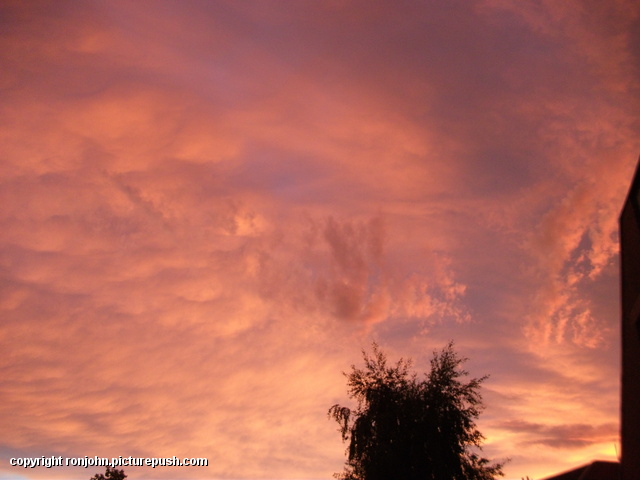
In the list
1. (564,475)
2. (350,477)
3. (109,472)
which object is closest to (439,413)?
(350,477)

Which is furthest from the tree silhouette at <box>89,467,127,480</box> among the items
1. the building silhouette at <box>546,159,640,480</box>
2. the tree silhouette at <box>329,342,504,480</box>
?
the building silhouette at <box>546,159,640,480</box>

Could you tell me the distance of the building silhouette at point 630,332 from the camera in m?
17.1

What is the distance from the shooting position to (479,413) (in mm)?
30203

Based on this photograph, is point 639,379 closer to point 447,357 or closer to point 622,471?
point 622,471

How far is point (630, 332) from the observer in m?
17.8

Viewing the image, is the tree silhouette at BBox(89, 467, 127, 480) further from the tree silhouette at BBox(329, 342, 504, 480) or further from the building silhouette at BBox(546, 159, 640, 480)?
the building silhouette at BBox(546, 159, 640, 480)

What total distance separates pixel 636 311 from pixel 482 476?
17161 millimetres

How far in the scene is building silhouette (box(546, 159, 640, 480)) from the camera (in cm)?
1708

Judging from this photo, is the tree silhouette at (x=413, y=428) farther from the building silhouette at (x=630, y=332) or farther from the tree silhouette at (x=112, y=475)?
the tree silhouette at (x=112, y=475)

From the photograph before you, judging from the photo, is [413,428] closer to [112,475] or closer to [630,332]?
[630,332]

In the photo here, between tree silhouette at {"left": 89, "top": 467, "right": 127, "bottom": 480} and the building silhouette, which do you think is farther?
tree silhouette at {"left": 89, "top": 467, "right": 127, "bottom": 480}

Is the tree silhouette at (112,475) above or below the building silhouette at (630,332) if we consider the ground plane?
below

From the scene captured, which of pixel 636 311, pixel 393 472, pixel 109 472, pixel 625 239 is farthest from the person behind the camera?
pixel 109 472

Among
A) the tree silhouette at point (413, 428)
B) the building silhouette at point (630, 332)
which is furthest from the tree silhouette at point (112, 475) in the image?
the building silhouette at point (630, 332)
